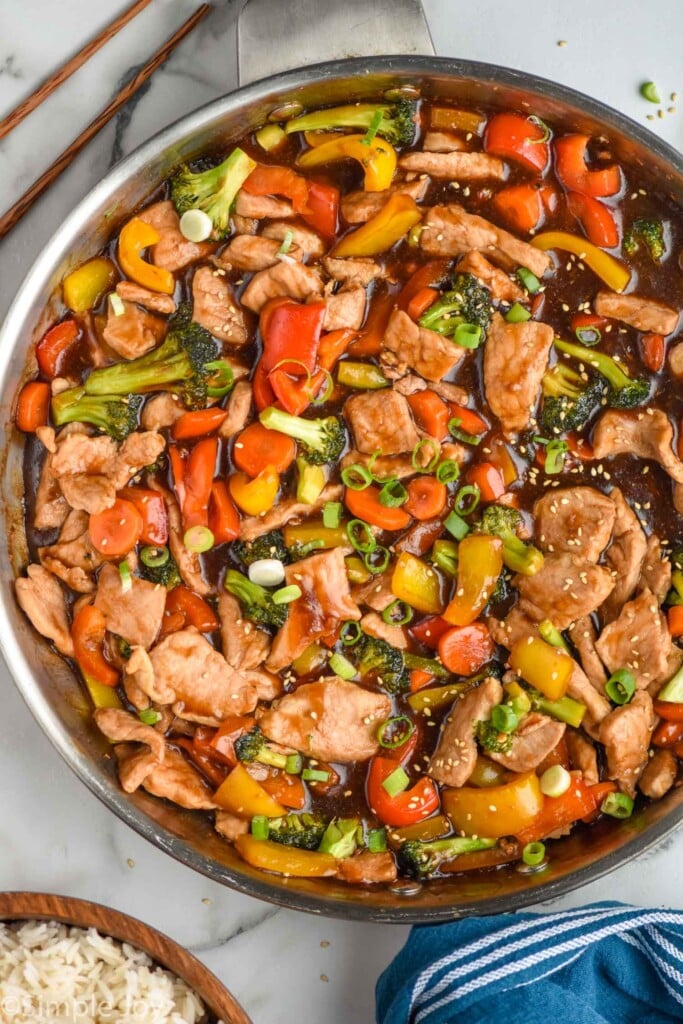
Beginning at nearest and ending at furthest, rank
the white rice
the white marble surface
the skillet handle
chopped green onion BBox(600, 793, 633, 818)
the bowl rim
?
the bowl rim, the skillet handle, the white rice, chopped green onion BBox(600, 793, 633, 818), the white marble surface

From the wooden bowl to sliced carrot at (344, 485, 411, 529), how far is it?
177 cm

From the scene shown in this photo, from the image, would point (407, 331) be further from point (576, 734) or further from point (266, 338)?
point (576, 734)

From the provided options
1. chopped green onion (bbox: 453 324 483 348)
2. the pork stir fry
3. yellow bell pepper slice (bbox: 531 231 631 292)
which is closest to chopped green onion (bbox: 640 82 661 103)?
the pork stir fry

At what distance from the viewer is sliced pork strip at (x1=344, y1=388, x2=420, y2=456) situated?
3.80 metres

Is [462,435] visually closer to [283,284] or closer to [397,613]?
[397,613]

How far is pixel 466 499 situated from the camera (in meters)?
3.93

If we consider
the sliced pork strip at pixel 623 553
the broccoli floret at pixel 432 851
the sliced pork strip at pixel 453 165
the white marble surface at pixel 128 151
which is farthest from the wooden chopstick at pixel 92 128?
the broccoli floret at pixel 432 851

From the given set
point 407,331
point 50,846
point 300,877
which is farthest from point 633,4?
point 50,846

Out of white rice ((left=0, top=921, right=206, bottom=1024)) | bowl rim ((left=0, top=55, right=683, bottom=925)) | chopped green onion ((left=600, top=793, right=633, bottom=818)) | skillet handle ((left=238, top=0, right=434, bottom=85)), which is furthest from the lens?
chopped green onion ((left=600, top=793, right=633, bottom=818))

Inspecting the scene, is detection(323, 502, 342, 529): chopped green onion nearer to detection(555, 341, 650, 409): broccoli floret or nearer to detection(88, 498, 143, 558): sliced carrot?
detection(88, 498, 143, 558): sliced carrot

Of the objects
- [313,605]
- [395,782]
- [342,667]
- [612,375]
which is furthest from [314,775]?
[612,375]

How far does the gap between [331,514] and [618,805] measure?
1610 mm

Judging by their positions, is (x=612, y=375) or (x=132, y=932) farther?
(x=612, y=375)

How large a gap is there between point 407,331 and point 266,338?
54cm
